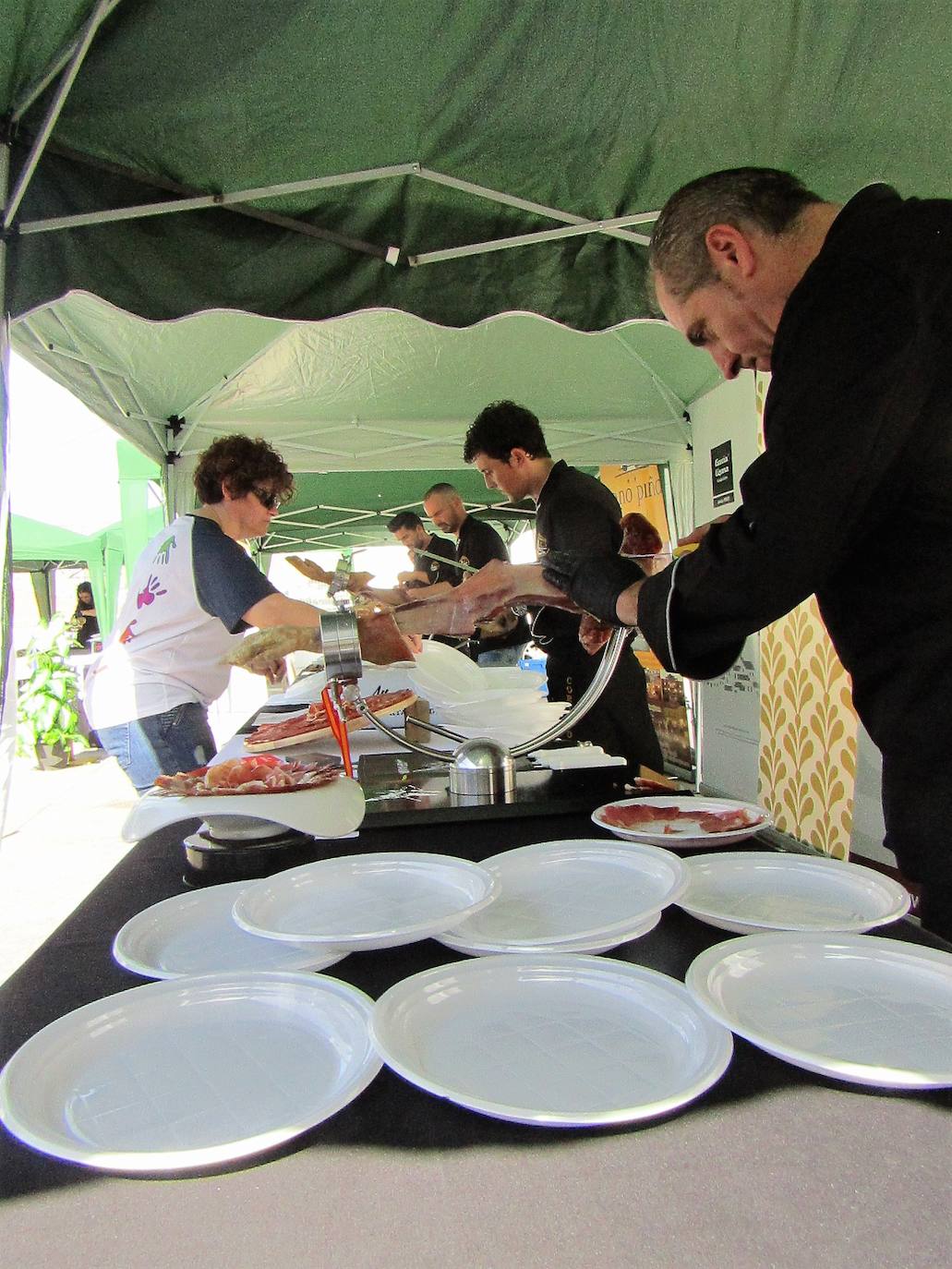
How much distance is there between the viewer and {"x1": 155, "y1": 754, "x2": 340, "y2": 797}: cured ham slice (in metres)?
1.13

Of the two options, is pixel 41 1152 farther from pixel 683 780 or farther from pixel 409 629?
pixel 683 780

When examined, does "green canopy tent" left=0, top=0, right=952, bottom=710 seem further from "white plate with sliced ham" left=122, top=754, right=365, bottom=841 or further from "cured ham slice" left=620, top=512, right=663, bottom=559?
"white plate with sliced ham" left=122, top=754, right=365, bottom=841

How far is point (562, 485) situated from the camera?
2.96m

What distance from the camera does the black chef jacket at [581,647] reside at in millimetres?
2809

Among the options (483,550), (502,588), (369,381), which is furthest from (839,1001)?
(369,381)

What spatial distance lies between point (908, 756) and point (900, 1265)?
2.90ft

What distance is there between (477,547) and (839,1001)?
14.0 ft

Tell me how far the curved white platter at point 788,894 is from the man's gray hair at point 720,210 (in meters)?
0.85

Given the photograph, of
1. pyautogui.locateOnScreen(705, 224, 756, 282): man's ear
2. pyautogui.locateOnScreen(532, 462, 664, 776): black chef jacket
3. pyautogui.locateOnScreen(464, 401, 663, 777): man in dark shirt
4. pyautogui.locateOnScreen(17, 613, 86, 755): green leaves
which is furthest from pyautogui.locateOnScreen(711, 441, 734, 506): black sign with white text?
pyautogui.locateOnScreen(17, 613, 86, 755): green leaves

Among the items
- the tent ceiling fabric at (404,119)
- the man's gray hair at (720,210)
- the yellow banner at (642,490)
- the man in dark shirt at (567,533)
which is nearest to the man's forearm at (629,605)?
the man's gray hair at (720,210)

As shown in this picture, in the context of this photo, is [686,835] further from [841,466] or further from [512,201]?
[512,201]

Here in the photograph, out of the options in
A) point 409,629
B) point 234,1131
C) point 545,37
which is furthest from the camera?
point 545,37

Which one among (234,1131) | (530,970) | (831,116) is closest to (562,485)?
(831,116)

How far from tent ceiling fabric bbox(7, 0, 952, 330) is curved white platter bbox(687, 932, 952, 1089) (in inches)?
72.7
